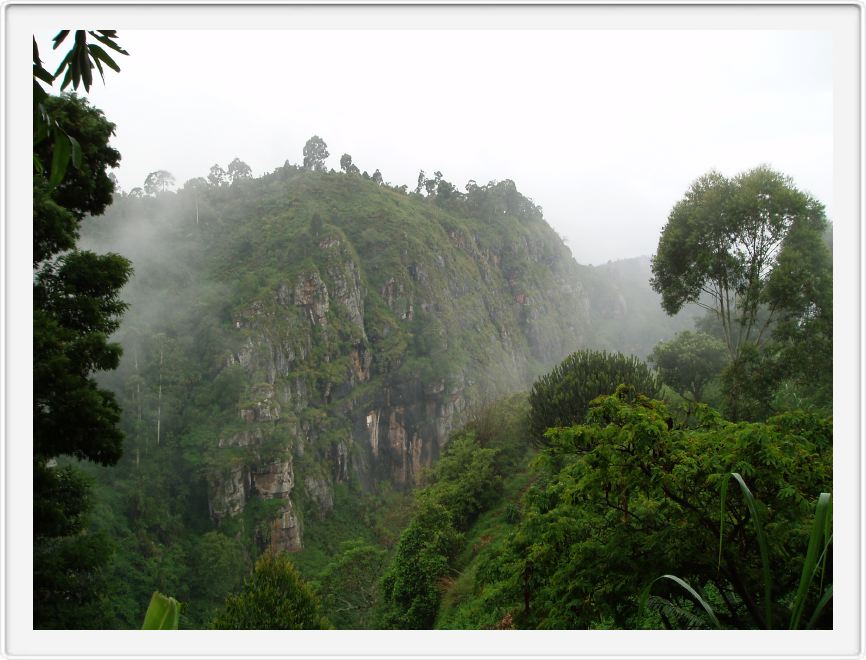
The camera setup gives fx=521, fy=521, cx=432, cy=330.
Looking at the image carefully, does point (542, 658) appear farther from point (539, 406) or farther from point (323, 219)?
point (323, 219)

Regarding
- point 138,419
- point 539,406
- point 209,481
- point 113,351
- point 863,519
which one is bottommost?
point 209,481

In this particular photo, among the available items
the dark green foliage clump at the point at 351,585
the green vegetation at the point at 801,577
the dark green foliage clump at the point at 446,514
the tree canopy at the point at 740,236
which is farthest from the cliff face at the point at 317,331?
the green vegetation at the point at 801,577

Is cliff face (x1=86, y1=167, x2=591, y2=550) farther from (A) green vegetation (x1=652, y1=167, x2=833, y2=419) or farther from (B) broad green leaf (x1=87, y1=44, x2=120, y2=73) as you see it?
(B) broad green leaf (x1=87, y1=44, x2=120, y2=73)

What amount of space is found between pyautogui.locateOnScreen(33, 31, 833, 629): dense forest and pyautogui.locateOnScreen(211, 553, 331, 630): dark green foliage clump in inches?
4.6

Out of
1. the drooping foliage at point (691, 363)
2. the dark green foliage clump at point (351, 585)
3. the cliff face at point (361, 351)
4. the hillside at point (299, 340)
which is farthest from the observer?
the cliff face at point (361, 351)

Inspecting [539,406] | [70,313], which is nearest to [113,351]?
[70,313]

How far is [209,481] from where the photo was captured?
133ft

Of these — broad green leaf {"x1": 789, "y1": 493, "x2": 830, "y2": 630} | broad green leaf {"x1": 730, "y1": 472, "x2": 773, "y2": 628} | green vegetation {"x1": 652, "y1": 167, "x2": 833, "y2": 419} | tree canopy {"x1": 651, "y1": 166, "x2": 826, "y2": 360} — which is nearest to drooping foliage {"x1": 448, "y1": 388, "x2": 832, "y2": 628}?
broad green leaf {"x1": 730, "y1": 472, "x2": 773, "y2": 628}

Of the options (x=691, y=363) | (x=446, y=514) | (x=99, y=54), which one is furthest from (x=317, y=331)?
(x=99, y=54)

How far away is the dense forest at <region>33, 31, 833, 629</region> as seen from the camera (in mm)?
3463

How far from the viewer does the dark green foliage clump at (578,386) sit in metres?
15.6

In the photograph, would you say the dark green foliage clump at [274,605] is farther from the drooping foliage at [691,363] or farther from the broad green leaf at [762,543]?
the drooping foliage at [691,363]

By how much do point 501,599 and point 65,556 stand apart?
227 inches

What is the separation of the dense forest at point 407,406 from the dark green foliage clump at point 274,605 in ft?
0.38
